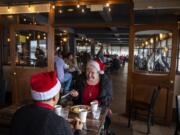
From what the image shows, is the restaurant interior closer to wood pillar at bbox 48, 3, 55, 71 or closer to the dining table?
wood pillar at bbox 48, 3, 55, 71

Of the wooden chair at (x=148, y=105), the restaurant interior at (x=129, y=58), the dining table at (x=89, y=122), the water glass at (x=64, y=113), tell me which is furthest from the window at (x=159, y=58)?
the water glass at (x=64, y=113)

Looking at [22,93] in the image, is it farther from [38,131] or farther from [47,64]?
[38,131]

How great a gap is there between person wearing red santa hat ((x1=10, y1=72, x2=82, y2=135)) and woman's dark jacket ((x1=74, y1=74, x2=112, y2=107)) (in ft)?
4.00

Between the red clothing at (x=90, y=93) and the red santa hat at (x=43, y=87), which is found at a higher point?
the red santa hat at (x=43, y=87)

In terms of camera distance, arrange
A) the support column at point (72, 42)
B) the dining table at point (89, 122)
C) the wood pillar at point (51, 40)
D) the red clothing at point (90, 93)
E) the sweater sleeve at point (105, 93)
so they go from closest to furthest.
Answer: the dining table at point (89, 122) < the sweater sleeve at point (105, 93) < the red clothing at point (90, 93) < the wood pillar at point (51, 40) < the support column at point (72, 42)

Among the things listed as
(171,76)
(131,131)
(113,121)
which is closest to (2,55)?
→ (113,121)

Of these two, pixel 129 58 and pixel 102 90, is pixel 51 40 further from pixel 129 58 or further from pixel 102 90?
pixel 102 90

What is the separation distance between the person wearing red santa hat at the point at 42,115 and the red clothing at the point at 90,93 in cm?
127

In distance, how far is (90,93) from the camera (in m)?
2.77

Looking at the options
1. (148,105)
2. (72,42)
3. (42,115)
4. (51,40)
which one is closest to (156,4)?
(148,105)

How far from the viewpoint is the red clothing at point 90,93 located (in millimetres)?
2750

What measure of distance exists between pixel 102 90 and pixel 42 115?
1477 millimetres

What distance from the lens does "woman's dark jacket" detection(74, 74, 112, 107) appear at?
2648 millimetres

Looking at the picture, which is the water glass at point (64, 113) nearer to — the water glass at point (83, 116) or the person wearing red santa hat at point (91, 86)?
the water glass at point (83, 116)
